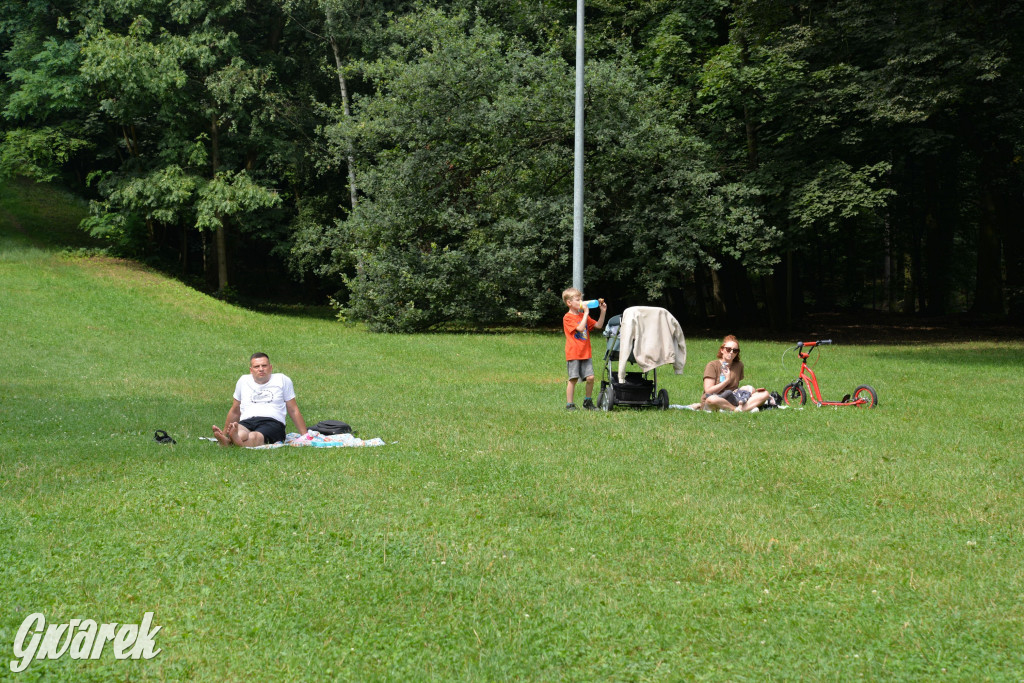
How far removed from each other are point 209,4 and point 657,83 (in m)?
17.4

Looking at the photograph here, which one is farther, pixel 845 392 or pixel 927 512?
pixel 845 392

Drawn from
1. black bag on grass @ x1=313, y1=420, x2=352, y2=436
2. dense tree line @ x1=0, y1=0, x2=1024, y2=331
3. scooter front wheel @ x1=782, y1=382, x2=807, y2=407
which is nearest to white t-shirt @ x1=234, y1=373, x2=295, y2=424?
black bag on grass @ x1=313, y1=420, x2=352, y2=436

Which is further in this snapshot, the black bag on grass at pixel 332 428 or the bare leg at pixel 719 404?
the bare leg at pixel 719 404

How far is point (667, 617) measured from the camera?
5703 mm

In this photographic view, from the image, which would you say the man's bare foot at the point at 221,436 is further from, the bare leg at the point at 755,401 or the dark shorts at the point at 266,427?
the bare leg at the point at 755,401

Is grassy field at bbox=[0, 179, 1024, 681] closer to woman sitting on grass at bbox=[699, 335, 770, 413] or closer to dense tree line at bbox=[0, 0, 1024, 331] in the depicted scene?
woman sitting on grass at bbox=[699, 335, 770, 413]

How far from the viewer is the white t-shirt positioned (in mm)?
11461

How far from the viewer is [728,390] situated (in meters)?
15.1

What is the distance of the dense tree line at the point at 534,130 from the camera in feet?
101

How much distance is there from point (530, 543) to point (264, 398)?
17.9 feet

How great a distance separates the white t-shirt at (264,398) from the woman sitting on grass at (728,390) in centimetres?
673

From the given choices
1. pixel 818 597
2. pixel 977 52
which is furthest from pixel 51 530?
pixel 977 52

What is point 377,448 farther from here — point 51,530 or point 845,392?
point 845,392

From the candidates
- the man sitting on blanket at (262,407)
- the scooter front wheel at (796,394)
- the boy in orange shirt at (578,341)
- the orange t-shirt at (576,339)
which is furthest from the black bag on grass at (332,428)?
the scooter front wheel at (796,394)
